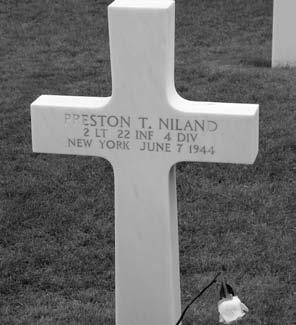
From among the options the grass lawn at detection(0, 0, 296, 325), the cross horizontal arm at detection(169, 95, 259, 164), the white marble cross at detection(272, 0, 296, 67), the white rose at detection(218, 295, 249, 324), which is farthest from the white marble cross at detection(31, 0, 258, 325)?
the white marble cross at detection(272, 0, 296, 67)

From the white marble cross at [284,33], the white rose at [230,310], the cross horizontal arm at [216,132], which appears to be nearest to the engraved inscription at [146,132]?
the cross horizontal arm at [216,132]

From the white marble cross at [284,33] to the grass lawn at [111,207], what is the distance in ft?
0.52

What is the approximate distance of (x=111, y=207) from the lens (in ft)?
23.2

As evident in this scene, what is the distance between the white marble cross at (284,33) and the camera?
9.83m

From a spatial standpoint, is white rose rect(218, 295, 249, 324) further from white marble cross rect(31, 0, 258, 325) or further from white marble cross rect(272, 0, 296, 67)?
white marble cross rect(272, 0, 296, 67)

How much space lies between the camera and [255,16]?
40.8 feet

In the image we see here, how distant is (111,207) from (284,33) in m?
3.70

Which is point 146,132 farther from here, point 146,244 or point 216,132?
point 146,244

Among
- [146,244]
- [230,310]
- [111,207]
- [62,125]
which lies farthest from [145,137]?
[111,207]

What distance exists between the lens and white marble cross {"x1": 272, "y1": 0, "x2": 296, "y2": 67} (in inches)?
387

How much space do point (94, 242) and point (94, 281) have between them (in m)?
0.51

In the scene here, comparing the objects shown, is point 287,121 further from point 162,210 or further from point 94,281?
point 162,210

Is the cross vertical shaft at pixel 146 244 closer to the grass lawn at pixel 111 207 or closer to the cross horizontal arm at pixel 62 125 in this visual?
the cross horizontal arm at pixel 62 125

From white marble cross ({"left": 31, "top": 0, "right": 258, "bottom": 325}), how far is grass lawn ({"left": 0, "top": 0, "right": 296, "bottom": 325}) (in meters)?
0.49
